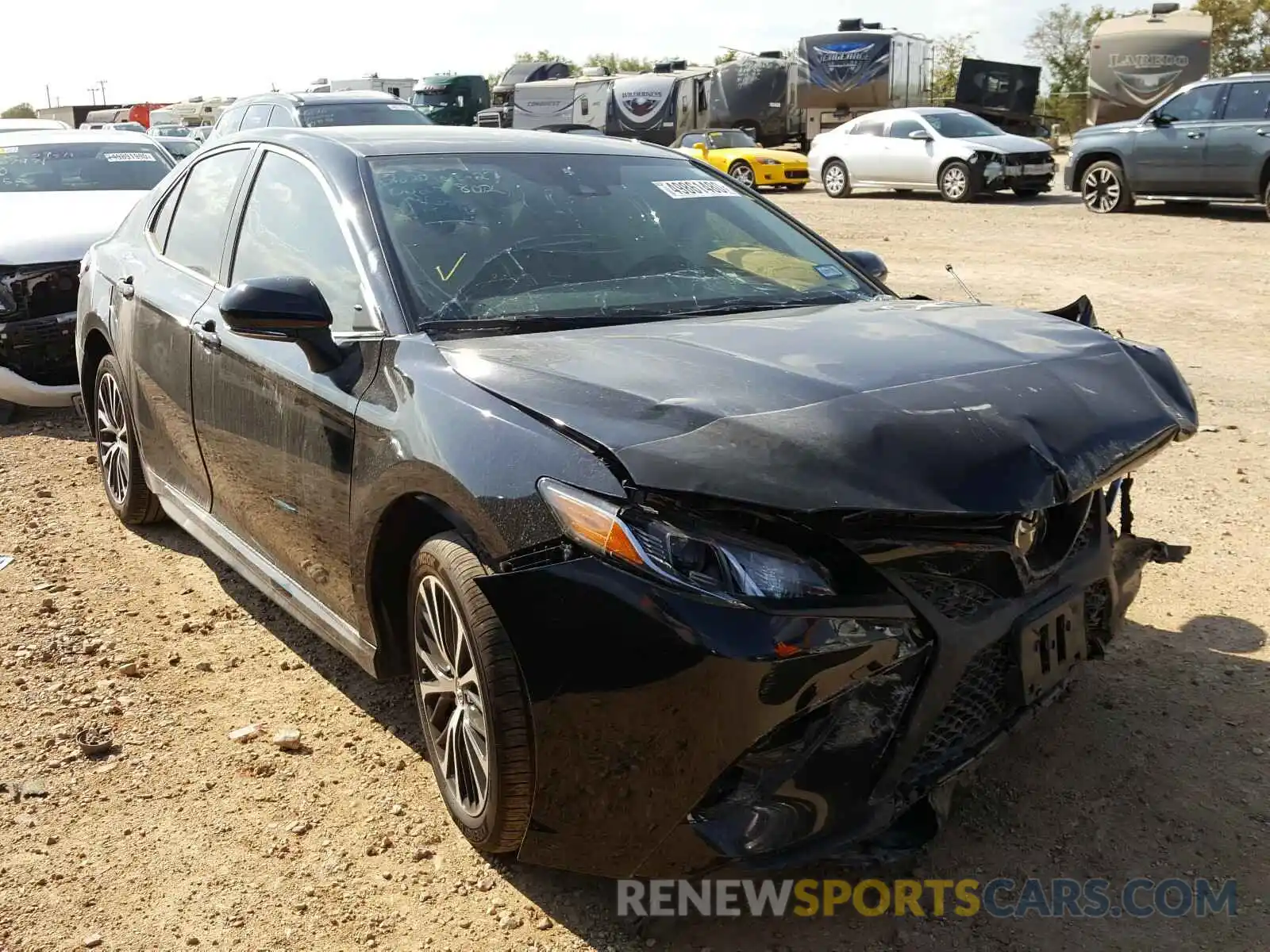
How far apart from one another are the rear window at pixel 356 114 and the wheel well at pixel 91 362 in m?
6.89

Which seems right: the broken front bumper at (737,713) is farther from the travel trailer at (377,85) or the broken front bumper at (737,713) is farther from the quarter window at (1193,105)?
the travel trailer at (377,85)

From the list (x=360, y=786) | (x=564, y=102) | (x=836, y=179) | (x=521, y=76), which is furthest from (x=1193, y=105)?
(x=521, y=76)

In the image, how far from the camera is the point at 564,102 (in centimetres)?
3400

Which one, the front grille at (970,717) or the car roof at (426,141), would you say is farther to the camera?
the car roof at (426,141)

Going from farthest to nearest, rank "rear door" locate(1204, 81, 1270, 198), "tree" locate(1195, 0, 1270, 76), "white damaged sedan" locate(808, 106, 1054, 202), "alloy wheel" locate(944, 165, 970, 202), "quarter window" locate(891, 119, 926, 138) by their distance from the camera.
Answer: "tree" locate(1195, 0, 1270, 76) → "quarter window" locate(891, 119, 926, 138) → "alloy wheel" locate(944, 165, 970, 202) → "white damaged sedan" locate(808, 106, 1054, 202) → "rear door" locate(1204, 81, 1270, 198)

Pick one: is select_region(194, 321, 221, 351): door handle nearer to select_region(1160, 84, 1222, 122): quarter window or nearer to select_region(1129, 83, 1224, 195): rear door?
select_region(1129, 83, 1224, 195): rear door

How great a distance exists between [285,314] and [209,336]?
3.08ft

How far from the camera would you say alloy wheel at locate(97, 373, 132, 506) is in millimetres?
5066

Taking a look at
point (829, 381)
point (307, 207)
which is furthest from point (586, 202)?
point (829, 381)

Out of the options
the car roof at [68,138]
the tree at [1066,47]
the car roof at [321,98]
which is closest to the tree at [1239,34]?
the tree at [1066,47]

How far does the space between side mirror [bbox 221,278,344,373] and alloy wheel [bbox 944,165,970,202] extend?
18.0 m

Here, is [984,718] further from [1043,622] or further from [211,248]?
[211,248]

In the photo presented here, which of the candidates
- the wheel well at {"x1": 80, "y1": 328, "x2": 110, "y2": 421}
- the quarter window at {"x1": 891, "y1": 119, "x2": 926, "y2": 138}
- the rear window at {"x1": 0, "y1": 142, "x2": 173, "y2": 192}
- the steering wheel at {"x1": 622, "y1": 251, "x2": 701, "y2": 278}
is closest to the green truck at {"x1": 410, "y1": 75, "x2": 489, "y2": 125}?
the quarter window at {"x1": 891, "y1": 119, "x2": 926, "y2": 138}

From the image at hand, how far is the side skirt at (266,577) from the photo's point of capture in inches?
128
